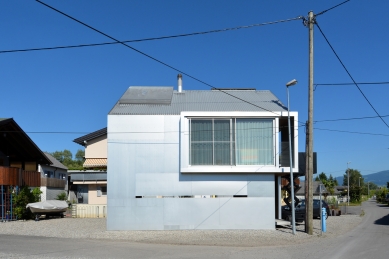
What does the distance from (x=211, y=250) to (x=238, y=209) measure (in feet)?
22.5

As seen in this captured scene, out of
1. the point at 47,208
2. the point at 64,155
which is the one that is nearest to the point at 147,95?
the point at 47,208

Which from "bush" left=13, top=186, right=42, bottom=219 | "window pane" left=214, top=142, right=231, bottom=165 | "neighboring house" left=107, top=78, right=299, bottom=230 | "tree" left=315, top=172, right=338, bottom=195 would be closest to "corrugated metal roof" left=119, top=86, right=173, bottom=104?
"neighboring house" left=107, top=78, right=299, bottom=230

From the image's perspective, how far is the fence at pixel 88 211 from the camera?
33094mm

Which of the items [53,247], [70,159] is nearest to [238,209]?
[53,247]

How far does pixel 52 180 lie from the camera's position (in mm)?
45062

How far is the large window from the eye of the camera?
22609 mm

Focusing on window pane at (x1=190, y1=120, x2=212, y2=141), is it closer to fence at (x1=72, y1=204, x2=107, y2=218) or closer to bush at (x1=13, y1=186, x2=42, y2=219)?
fence at (x1=72, y1=204, x2=107, y2=218)

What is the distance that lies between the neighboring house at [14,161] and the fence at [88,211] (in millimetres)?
3888

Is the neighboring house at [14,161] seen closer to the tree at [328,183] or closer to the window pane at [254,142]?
the window pane at [254,142]

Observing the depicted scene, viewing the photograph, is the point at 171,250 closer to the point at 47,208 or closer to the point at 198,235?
the point at 198,235

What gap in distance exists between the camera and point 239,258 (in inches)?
548

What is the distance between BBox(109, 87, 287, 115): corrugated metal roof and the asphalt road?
7.52 metres

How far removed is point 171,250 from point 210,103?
35.9 ft

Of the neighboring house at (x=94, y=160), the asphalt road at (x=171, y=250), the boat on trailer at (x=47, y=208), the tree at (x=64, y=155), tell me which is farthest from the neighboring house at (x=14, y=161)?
the tree at (x=64, y=155)
